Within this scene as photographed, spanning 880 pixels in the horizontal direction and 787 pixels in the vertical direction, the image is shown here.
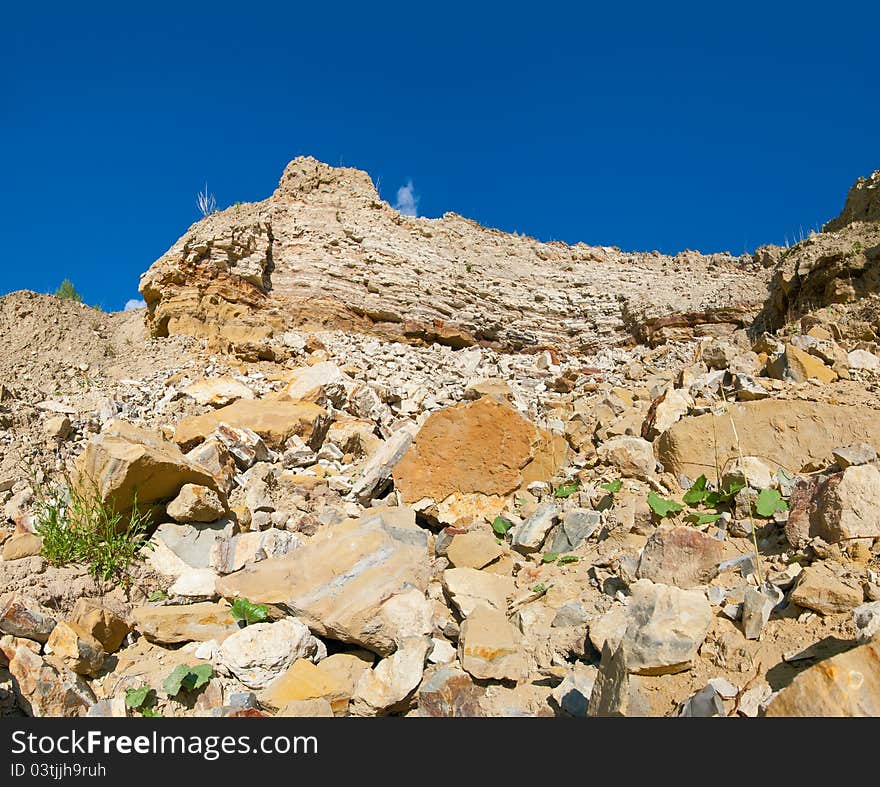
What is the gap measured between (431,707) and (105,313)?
39.2ft

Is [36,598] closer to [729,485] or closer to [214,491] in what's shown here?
[214,491]

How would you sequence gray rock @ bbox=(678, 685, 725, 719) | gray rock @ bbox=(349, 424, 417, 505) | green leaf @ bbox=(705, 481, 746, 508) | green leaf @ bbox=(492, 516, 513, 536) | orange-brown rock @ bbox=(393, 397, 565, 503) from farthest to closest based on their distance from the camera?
1. gray rock @ bbox=(349, 424, 417, 505)
2. orange-brown rock @ bbox=(393, 397, 565, 503)
3. green leaf @ bbox=(492, 516, 513, 536)
4. green leaf @ bbox=(705, 481, 746, 508)
5. gray rock @ bbox=(678, 685, 725, 719)

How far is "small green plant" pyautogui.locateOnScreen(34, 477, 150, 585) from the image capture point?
3.71 meters

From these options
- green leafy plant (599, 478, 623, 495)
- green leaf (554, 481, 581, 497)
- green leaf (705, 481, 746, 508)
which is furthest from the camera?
green leaf (554, 481, 581, 497)

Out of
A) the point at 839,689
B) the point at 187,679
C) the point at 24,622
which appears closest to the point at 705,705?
the point at 839,689

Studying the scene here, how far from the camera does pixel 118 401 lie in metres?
7.40

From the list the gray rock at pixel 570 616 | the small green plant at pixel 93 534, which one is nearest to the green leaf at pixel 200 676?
the small green plant at pixel 93 534

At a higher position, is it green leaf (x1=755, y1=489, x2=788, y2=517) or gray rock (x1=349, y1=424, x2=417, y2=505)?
gray rock (x1=349, y1=424, x2=417, y2=505)

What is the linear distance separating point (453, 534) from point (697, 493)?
68.7 inches

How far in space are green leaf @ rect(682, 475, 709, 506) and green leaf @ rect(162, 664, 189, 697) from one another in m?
3.21

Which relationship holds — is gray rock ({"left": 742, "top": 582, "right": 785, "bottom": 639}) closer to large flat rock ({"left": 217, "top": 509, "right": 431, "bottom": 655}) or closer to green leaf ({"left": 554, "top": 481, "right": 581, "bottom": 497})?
large flat rock ({"left": 217, "top": 509, "right": 431, "bottom": 655})

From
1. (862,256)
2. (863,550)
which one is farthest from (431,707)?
(862,256)

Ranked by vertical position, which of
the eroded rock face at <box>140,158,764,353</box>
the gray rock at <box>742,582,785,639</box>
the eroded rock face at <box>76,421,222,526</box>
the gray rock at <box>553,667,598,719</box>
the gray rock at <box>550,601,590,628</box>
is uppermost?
the eroded rock face at <box>140,158,764,353</box>

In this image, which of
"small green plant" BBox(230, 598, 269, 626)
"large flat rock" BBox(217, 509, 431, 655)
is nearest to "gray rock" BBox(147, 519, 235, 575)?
"large flat rock" BBox(217, 509, 431, 655)
